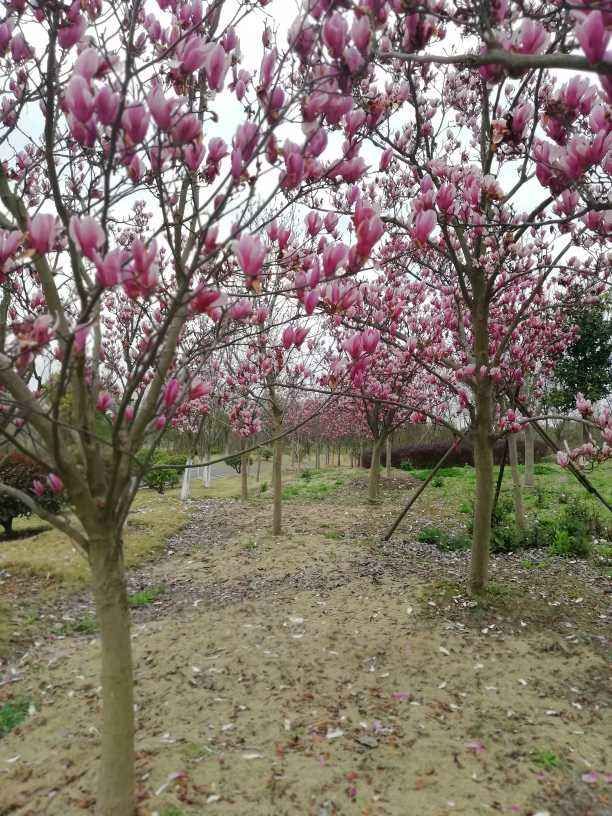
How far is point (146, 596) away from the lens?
6.08 meters

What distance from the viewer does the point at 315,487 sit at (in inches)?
598

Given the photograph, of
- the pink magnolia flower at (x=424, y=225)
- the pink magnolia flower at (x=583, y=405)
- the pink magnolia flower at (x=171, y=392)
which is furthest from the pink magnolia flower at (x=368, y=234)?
the pink magnolia flower at (x=583, y=405)

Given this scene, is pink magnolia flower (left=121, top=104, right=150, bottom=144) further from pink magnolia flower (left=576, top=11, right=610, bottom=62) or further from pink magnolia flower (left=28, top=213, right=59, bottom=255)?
pink magnolia flower (left=576, top=11, right=610, bottom=62)

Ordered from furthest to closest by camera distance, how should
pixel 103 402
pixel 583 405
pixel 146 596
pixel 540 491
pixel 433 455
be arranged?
pixel 433 455
pixel 540 491
pixel 146 596
pixel 583 405
pixel 103 402

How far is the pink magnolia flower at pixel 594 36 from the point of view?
1354 millimetres

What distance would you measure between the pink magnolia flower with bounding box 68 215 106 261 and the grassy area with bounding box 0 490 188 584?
4381 millimetres

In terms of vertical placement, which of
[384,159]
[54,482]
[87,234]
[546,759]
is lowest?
[546,759]

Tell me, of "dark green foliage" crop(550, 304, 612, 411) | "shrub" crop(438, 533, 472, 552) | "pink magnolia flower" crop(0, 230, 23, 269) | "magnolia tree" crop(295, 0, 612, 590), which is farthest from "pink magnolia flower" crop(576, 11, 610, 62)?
"dark green foliage" crop(550, 304, 612, 411)

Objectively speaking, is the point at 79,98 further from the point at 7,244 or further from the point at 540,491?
the point at 540,491

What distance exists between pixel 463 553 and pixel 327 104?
661cm

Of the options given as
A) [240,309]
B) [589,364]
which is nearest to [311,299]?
[240,309]

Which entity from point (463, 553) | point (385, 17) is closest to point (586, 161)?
point (385, 17)

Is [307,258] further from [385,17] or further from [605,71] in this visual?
[605,71]

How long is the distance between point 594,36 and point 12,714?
15.6 feet
